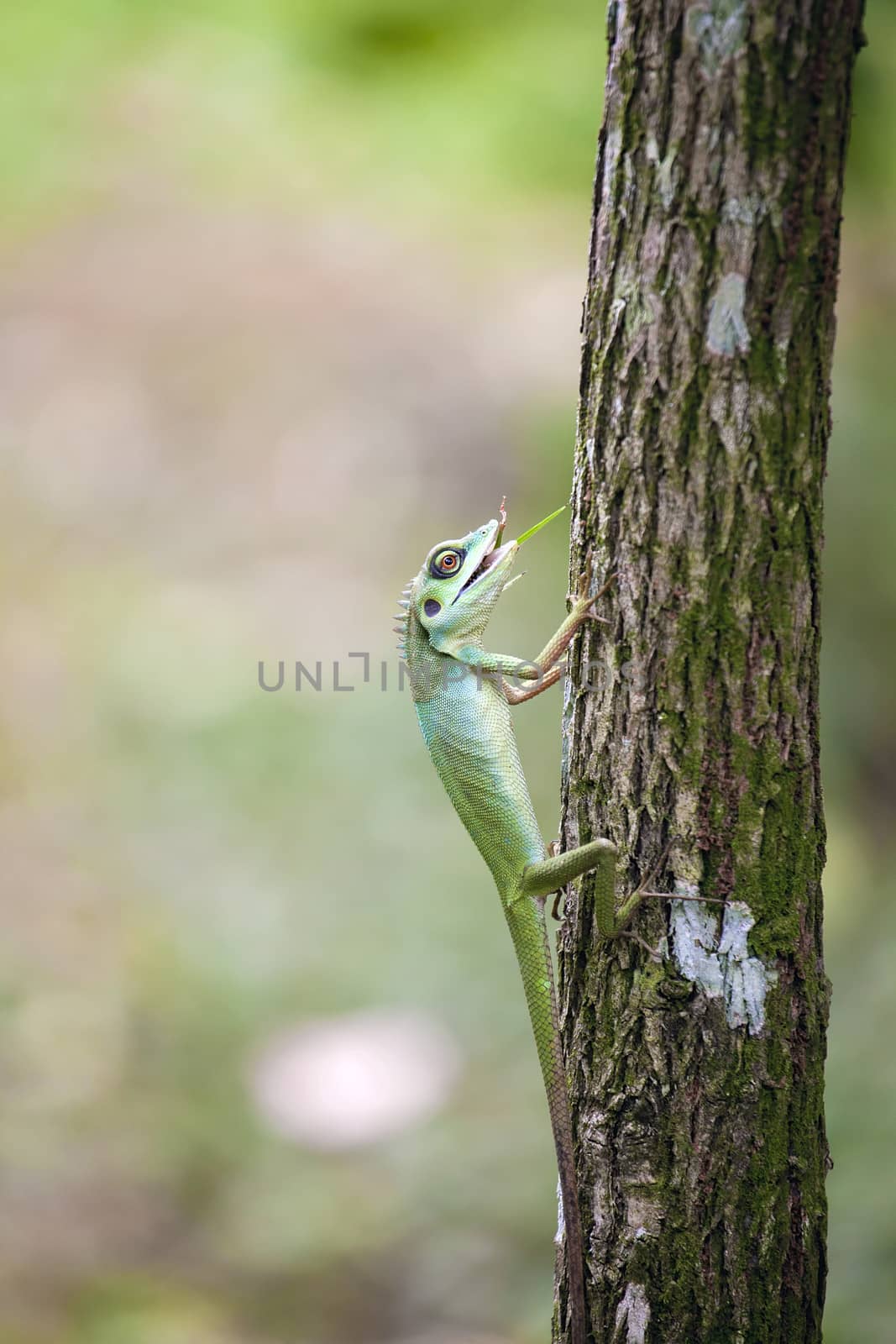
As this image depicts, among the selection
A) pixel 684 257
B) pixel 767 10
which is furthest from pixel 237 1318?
pixel 767 10

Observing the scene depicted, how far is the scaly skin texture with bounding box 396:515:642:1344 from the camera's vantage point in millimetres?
2666

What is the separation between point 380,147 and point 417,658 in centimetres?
518

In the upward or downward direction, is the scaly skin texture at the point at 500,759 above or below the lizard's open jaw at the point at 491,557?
below

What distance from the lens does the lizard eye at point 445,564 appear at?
11.2ft

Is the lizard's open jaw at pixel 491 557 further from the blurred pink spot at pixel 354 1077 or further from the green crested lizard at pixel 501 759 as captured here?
the blurred pink spot at pixel 354 1077

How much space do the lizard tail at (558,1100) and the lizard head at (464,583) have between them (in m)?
0.99

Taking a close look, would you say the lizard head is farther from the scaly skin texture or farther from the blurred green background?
the blurred green background

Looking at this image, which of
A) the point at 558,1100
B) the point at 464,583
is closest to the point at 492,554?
the point at 464,583

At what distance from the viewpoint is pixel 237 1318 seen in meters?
4.51

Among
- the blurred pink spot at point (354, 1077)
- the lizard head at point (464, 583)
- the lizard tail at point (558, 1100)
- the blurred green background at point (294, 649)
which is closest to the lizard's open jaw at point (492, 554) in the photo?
the lizard head at point (464, 583)

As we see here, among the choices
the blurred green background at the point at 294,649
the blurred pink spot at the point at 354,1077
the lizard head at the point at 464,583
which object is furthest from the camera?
the blurred pink spot at the point at 354,1077

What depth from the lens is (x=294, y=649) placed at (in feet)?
30.7

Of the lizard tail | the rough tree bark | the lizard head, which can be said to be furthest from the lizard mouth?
the lizard tail

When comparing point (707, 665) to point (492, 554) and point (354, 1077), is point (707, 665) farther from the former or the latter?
point (354, 1077)
